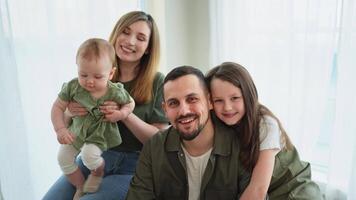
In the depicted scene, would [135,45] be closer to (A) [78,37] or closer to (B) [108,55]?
(B) [108,55]

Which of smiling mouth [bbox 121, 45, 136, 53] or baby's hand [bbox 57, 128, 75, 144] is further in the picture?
smiling mouth [bbox 121, 45, 136, 53]

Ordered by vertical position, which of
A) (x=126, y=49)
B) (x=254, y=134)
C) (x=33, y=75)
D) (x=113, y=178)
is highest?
(x=126, y=49)

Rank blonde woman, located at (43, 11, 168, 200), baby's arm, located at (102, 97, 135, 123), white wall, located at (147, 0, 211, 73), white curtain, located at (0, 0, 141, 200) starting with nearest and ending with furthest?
baby's arm, located at (102, 97, 135, 123) → blonde woman, located at (43, 11, 168, 200) → white curtain, located at (0, 0, 141, 200) → white wall, located at (147, 0, 211, 73)

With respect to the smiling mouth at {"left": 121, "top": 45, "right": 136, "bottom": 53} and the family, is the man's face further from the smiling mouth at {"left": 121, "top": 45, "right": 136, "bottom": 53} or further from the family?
the smiling mouth at {"left": 121, "top": 45, "right": 136, "bottom": 53}

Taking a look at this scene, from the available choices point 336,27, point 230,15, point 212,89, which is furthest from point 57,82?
point 336,27

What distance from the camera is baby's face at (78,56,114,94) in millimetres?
1387

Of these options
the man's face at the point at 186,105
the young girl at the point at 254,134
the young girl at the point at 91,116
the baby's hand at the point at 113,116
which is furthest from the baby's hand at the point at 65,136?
the young girl at the point at 254,134

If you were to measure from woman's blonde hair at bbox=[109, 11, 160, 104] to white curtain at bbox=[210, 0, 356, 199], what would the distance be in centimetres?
85

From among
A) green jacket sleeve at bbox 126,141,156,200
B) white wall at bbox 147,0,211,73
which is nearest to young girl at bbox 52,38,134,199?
green jacket sleeve at bbox 126,141,156,200

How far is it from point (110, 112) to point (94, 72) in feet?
0.61

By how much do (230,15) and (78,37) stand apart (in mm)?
1044

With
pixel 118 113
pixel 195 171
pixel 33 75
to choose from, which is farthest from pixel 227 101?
pixel 33 75

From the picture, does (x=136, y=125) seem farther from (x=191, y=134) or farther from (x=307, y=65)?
(x=307, y=65)

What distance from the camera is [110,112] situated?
1470mm
